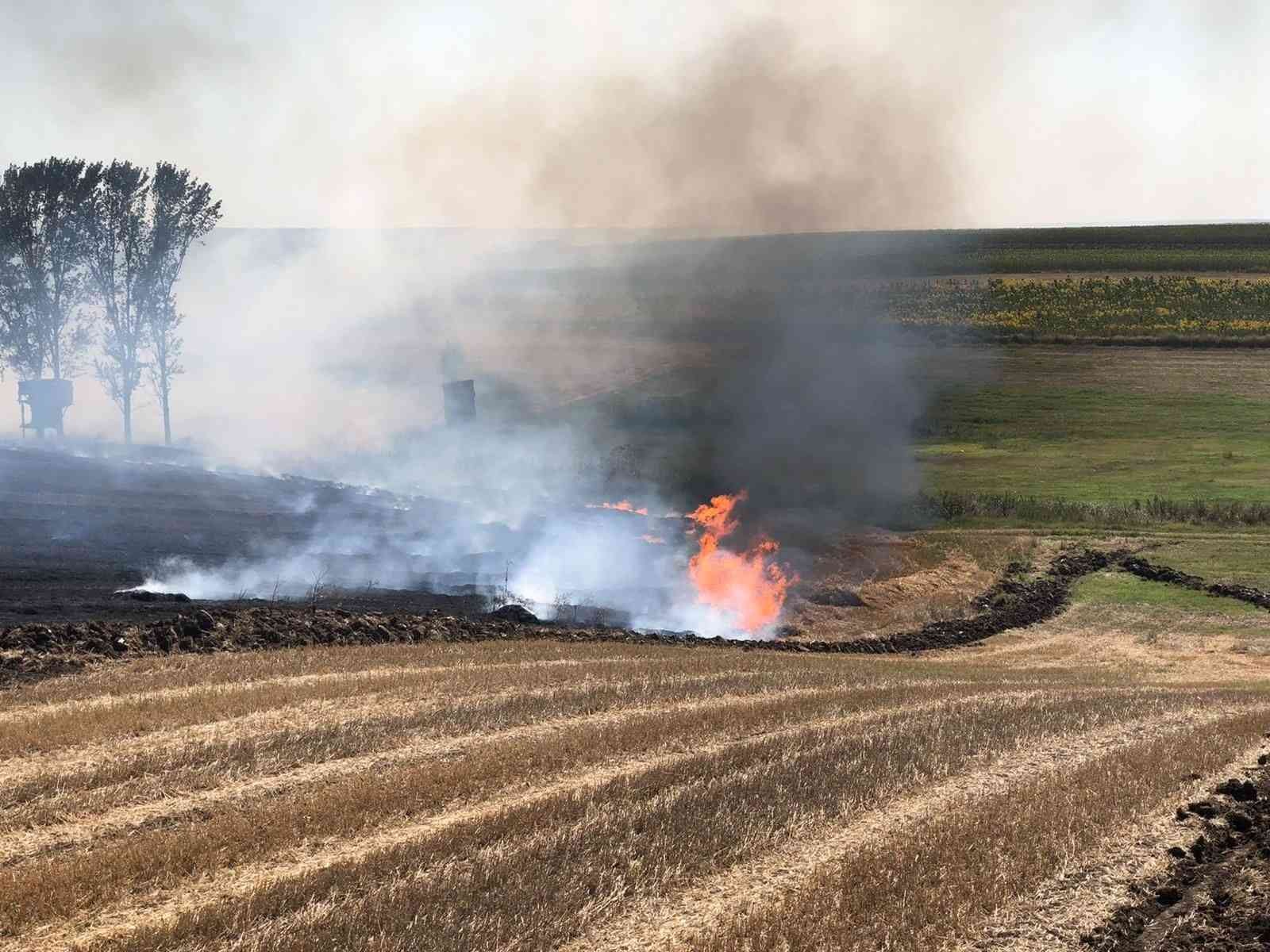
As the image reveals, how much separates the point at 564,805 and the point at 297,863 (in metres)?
3.26

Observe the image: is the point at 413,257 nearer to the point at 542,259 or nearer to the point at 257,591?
the point at 542,259

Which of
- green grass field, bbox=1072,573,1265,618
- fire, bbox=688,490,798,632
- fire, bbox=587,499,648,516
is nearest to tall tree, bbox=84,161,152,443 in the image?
fire, bbox=587,499,648,516

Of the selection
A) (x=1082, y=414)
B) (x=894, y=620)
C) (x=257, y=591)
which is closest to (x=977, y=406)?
(x=1082, y=414)

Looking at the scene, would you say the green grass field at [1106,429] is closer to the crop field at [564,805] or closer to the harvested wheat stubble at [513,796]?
the harvested wheat stubble at [513,796]

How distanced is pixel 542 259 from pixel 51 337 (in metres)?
112

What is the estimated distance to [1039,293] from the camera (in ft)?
391

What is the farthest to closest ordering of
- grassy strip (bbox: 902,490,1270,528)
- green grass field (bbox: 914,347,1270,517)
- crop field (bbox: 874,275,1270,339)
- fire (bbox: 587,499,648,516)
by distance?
crop field (bbox: 874,275,1270,339), green grass field (bbox: 914,347,1270,517), grassy strip (bbox: 902,490,1270,528), fire (bbox: 587,499,648,516)

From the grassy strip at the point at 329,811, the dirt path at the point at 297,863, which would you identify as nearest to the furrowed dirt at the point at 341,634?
the grassy strip at the point at 329,811

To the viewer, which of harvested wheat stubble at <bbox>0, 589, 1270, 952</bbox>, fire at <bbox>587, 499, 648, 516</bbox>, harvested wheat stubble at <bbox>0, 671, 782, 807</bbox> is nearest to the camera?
harvested wheat stubble at <bbox>0, 589, 1270, 952</bbox>

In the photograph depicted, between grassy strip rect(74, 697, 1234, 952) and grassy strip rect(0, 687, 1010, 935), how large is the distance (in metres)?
1.09

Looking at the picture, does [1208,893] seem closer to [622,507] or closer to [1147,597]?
[1147,597]

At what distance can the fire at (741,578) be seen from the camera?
37312 mm

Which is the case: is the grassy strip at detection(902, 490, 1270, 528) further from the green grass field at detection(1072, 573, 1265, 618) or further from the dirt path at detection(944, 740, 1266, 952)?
the dirt path at detection(944, 740, 1266, 952)

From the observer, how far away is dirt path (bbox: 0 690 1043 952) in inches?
407
